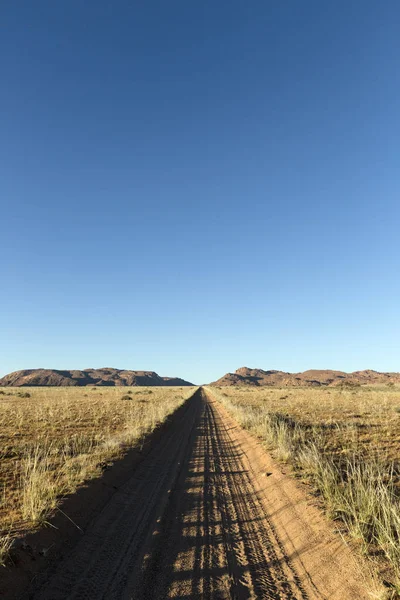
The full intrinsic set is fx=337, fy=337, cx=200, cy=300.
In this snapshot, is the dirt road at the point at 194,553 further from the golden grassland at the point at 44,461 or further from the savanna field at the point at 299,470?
the golden grassland at the point at 44,461

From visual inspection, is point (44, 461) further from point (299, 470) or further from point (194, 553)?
point (299, 470)

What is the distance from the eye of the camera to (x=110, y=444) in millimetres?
11688

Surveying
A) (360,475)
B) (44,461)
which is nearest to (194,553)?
(360,475)

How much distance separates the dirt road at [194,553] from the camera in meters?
4.23

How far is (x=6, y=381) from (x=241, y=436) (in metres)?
197

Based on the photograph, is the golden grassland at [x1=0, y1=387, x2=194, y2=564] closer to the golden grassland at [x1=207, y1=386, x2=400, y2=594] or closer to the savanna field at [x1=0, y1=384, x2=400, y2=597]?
the savanna field at [x1=0, y1=384, x2=400, y2=597]

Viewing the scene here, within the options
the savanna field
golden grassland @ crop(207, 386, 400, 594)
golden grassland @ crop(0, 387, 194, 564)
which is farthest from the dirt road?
golden grassland @ crop(0, 387, 194, 564)

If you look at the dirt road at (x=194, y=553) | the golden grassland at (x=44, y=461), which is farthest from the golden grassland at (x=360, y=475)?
the golden grassland at (x=44, y=461)

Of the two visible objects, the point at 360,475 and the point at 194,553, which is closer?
the point at 194,553

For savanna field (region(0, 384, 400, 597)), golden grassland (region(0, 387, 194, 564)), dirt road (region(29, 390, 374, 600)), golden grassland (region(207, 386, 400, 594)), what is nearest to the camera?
dirt road (region(29, 390, 374, 600))

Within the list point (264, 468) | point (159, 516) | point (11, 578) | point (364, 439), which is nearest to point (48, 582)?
point (11, 578)

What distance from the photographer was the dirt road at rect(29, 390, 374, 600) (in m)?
4.23

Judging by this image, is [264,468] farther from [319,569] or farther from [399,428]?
[399,428]

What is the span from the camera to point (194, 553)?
5117 millimetres
